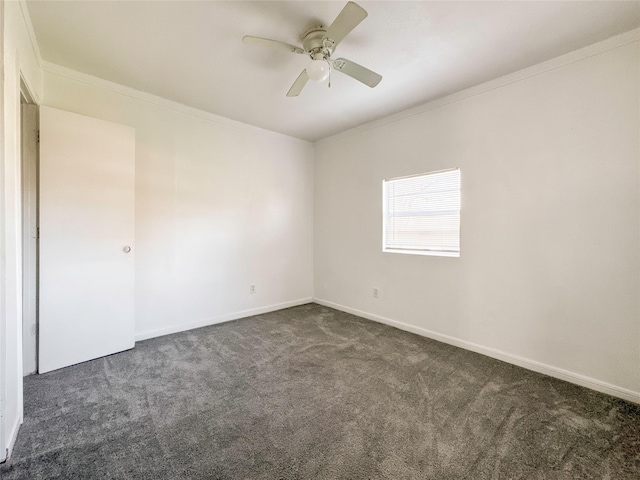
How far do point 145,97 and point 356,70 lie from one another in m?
2.34

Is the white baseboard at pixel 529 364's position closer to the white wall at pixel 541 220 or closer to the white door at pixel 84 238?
the white wall at pixel 541 220

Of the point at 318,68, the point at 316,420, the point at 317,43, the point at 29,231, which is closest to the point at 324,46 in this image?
the point at 317,43

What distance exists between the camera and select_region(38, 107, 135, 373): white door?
2.29 m

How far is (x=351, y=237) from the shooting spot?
3947mm

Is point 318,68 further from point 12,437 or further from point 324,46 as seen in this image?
point 12,437

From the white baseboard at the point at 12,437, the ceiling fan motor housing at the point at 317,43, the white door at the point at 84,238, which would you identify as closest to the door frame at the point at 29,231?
the white door at the point at 84,238

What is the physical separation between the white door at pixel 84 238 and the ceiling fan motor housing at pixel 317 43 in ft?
6.48

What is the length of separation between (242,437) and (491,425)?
1521 mm

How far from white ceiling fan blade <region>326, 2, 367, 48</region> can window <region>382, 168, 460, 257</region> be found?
72.6 inches

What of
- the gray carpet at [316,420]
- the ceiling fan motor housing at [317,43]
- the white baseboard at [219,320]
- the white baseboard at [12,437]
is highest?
the ceiling fan motor housing at [317,43]

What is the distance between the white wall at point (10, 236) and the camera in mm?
1404

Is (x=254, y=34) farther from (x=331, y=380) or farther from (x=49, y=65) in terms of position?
(x=331, y=380)

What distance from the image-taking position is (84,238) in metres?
2.45

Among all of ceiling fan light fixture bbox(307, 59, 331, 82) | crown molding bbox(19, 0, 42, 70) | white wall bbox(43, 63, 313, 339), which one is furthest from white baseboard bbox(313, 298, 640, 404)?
crown molding bbox(19, 0, 42, 70)
